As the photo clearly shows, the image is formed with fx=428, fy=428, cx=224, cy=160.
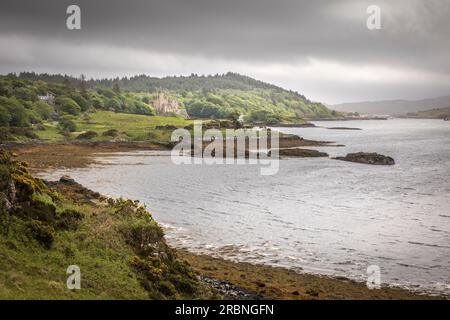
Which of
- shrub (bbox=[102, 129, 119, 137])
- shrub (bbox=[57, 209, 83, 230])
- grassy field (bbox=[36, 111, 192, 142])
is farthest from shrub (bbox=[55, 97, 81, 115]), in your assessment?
shrub (bbox=[57, 209, 83, 230])

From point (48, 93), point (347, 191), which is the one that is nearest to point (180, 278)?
point (347, 191)

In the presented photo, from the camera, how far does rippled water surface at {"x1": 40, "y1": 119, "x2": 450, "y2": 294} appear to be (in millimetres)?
29578

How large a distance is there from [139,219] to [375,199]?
1416 inches

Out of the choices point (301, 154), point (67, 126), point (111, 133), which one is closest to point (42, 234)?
point (301, 154)

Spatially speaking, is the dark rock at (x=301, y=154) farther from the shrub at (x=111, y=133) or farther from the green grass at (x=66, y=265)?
the green grass at (x=66, y=265)

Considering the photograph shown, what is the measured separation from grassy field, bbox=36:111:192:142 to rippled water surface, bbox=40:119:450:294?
42.3m

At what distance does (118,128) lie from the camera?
134250 millimetres

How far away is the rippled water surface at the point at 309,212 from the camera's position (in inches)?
1164

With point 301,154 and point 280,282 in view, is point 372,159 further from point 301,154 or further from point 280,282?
A: point 280,282

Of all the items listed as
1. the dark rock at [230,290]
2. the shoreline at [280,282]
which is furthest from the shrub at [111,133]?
the dark rock at [230,290]

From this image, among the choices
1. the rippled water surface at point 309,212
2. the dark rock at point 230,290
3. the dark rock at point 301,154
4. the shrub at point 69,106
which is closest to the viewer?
the dark rock at point 230,290

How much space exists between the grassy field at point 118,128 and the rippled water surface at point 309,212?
139ft

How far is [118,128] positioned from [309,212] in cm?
10005

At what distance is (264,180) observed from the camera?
67375mm
